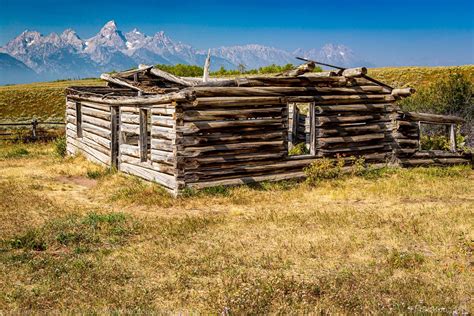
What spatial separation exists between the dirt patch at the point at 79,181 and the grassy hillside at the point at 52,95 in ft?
108

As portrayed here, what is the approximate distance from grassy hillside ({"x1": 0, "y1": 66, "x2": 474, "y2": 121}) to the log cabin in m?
31.7

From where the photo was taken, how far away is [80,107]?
68.8 feet

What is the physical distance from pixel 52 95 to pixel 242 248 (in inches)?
2500

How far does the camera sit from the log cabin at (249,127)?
1285cm

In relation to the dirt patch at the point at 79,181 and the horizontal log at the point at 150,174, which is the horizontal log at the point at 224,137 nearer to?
the horizontal log at the point at 150,174

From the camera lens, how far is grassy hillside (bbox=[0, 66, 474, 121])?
49188mm

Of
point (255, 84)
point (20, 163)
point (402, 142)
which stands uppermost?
point (255, 84)

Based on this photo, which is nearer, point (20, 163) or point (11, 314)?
point (11, 314)

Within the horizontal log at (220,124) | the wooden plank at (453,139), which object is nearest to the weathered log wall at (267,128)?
the horizontal log at (220,124)

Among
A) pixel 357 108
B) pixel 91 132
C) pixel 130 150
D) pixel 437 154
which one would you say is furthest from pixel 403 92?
pixel 91 132

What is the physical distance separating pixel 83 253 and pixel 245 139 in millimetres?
6512

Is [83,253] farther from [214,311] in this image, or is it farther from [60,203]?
[60,203]

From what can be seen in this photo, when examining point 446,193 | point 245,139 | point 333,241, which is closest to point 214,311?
point 333,241

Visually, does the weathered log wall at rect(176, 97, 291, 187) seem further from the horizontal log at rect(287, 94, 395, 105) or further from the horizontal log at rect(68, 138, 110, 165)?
the horizontal log at rect(68, 138, 110, 165)
